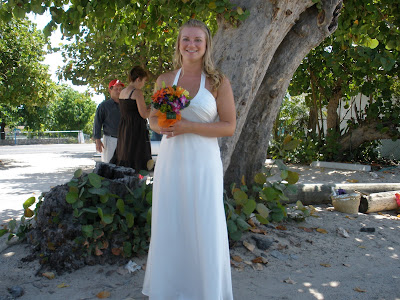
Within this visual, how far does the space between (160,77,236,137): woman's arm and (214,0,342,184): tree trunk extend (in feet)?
5.43

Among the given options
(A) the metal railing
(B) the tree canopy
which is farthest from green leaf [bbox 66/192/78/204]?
(A) the metal railing

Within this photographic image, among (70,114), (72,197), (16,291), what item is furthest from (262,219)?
(70,114)

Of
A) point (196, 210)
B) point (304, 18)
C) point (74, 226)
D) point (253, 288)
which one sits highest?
point (304, 18)

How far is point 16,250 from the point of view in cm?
413

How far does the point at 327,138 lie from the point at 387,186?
19.1 feet

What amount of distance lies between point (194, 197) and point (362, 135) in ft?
36.2

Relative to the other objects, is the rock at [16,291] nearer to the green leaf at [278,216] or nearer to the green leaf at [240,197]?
the green leaf at [240,197]

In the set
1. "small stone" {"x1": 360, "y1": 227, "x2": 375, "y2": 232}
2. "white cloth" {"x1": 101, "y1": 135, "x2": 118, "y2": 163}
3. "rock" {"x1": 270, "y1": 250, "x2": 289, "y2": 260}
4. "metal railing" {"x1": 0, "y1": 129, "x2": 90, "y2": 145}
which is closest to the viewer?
"rock" {"x1": 270, "y1": 250, "x2": 289, "y2": 260}

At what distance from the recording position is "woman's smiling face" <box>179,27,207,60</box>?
2.87m

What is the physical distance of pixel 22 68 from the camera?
14.5 m

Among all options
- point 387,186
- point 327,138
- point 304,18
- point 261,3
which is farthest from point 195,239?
point 327,138

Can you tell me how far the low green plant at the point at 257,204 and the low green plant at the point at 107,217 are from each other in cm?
88

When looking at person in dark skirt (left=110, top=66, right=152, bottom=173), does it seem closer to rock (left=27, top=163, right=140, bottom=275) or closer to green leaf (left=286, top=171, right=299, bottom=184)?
rock (left=27, top=163, right=140, bottom=275)

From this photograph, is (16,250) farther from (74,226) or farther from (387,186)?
(387,186)
